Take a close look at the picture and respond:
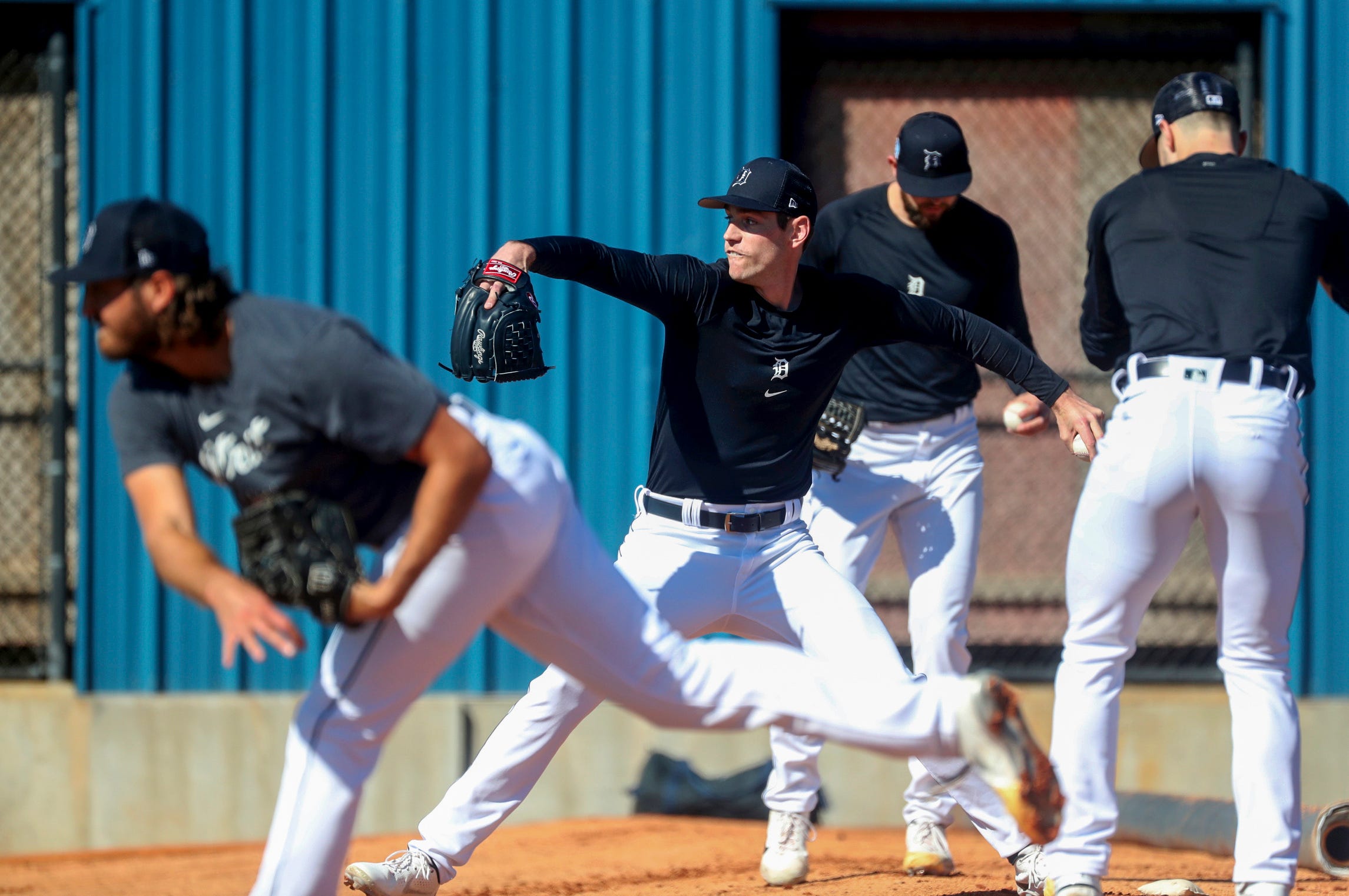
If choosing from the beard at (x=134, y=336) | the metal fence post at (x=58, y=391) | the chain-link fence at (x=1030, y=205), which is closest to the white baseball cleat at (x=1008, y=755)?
the beard at (x=134, y=336)

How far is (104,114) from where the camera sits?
7.38 m

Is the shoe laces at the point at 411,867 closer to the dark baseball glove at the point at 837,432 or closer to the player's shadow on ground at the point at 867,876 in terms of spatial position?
→ the player's shadow on ground at the point at 867,876

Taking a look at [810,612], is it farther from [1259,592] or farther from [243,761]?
[243,761]

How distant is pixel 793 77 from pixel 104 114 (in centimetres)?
371

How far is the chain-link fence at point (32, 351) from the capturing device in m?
7.48

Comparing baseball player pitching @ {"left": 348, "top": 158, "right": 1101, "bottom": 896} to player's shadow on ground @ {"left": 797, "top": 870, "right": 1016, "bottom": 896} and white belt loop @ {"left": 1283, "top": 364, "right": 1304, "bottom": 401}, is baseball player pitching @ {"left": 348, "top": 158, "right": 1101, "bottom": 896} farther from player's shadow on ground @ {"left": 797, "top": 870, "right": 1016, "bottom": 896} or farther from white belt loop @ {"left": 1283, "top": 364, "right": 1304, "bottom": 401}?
player's shadow on ground @ {"left": 797, "top": 870, "right": 1016, "bottom": 896}

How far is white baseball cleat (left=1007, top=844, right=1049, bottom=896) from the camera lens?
4.29m

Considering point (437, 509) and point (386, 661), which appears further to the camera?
point (386, 661)

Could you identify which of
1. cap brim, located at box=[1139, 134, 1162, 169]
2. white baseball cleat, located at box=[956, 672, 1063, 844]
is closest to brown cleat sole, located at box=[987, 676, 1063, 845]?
white baseball cleat, located at box=[956, 672, 1063, 844]

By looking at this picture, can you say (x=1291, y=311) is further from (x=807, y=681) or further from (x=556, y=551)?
(x=556, y=551)

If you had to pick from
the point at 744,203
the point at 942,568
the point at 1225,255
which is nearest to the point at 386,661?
the point at 744,203

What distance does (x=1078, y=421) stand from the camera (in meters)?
4.16

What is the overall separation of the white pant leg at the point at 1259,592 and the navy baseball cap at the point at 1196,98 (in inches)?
32.2

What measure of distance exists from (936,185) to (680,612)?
1.93 meters
